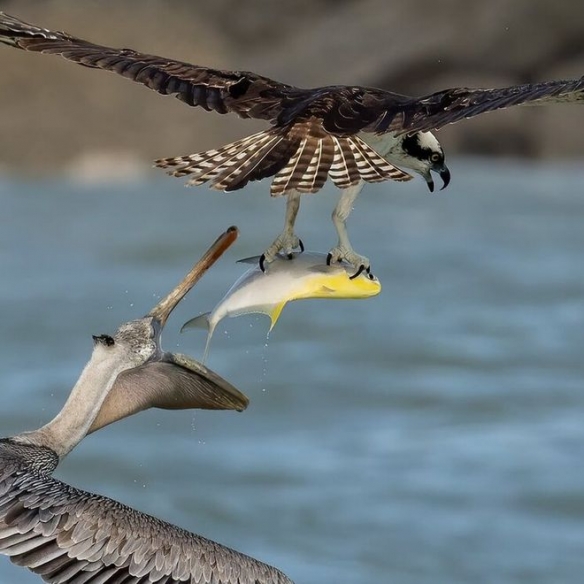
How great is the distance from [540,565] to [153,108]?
1221 cm

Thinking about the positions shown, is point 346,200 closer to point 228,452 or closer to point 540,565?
point 540,565

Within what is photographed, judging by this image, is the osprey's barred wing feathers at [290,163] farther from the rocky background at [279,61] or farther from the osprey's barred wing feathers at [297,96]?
the rocky background at [279,61]

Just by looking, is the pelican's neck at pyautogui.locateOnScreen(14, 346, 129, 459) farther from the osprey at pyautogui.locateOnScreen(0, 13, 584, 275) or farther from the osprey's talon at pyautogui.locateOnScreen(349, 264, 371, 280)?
the osprey's talon at pyautogui.locateOnScreen(349, 264, 371, 280)

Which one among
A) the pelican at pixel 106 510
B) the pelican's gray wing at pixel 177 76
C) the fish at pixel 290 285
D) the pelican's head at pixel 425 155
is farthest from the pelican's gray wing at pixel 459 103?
the pelican at pixel 106 510

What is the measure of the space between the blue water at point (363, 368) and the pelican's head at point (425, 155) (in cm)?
856

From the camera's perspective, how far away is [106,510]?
7.88 meters

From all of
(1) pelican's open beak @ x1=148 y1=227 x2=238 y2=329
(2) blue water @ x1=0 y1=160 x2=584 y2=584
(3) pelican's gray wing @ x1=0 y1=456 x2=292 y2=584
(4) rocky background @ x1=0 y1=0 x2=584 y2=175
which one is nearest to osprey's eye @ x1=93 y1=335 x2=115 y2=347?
(1) pelican's open beak @ x1=148 y1=227 x2=238 y2=329

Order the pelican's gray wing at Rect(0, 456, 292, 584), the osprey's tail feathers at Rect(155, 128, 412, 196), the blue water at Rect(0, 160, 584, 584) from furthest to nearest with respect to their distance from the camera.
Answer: the blue water at Rect(0, 160, 584, 584)
the osprey's tail feathers at Rect(155, 128, 412, 196)
the pelican's gray wing at Rect(0, 456, 292, 584)

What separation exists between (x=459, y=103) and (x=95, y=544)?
2.39m

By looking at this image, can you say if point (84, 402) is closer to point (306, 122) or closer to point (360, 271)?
point (360, 271)

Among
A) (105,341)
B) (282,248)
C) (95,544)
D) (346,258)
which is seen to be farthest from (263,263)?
(95,544)

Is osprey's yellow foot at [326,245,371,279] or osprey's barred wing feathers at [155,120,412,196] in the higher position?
Result: osprey's barred wing feathers at [155,120,412,196]

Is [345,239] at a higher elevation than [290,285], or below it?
higher

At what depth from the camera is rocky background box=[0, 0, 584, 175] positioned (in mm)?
28656
